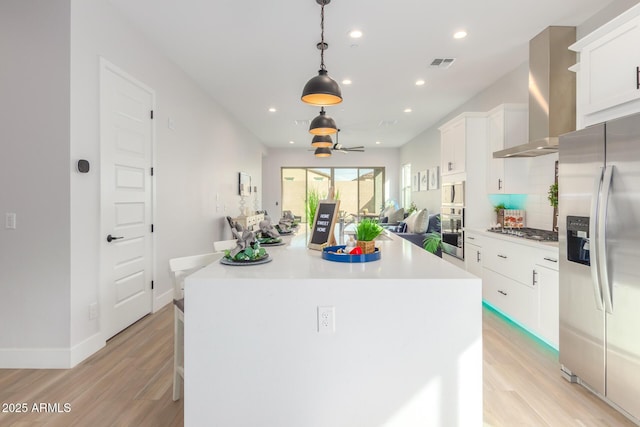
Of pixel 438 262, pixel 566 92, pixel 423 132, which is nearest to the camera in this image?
pixel 438 262

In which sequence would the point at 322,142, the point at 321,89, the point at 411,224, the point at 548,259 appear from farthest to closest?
the point at 411,224 → the point at 322,142 → the point at 548,259 → the point at 321,89

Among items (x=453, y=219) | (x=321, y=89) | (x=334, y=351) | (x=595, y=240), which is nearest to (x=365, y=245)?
(x=334, y=351)

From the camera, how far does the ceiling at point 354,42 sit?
302cm

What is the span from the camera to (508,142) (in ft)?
13.2

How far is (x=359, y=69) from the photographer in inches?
173

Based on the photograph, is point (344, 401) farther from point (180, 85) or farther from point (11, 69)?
point (180, 85)

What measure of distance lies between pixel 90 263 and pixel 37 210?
0.53m

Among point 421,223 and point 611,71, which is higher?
point 611,71

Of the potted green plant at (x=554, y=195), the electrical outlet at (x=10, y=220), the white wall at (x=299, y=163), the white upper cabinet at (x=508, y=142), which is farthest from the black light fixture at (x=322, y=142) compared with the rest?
the white wall at (x=299, y=163)

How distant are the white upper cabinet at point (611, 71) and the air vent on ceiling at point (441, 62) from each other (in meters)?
1.77

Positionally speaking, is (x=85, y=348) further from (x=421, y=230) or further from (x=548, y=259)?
(x=421, y=230)

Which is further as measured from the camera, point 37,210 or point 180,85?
point 180,85

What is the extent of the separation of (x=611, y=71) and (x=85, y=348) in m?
4.19

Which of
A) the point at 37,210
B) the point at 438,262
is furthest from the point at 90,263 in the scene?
the point at 438,262
